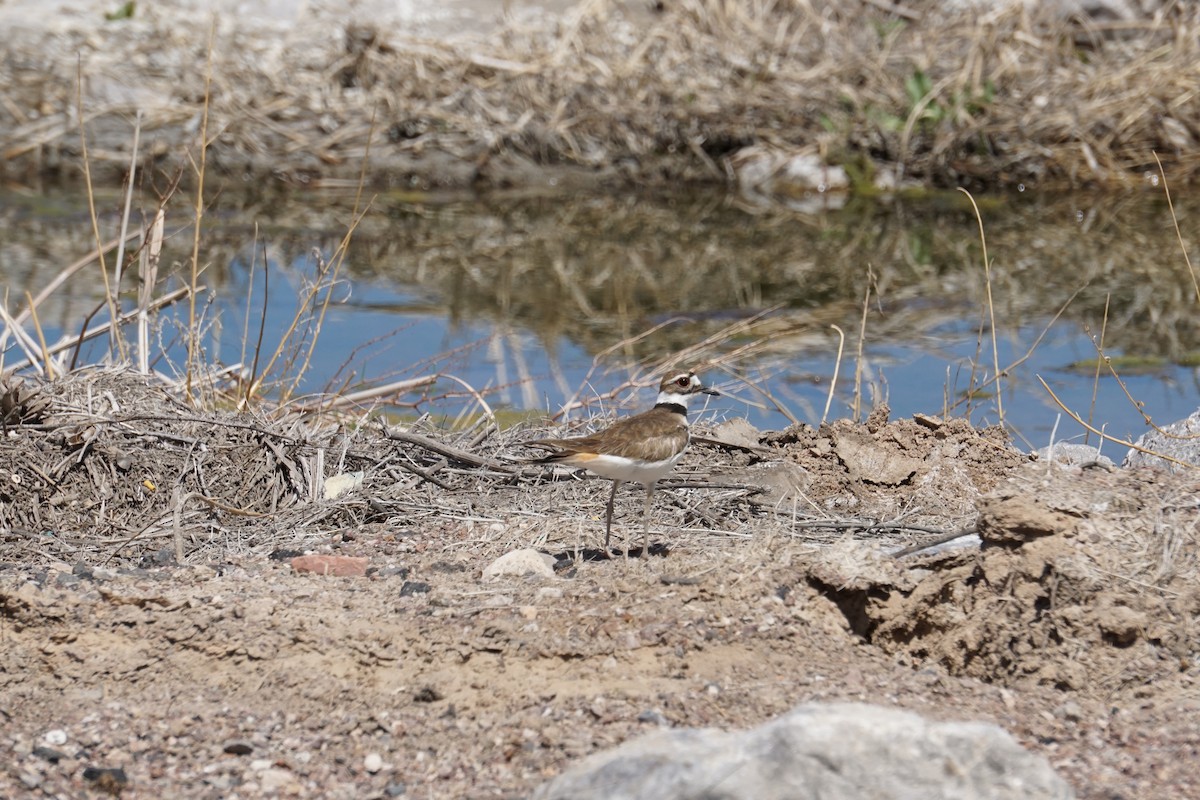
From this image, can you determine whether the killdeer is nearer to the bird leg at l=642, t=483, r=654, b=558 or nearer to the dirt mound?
the bird leg at l=642, t=483, r=654, b=558

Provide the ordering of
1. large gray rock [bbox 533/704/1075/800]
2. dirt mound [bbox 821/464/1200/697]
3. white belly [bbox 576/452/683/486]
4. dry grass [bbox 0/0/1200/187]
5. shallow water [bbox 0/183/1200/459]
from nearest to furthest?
large gray rock [bbox 533/704/1075/800], dirt mound [bbox 821/464/1200/697], white belly [bbox 576/452/683/486], shallow water [bbox 0/183/1200/459], dry grass [bbox 0/0/1200/187]

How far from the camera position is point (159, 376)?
5.87 meters

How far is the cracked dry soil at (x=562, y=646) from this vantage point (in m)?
3.48

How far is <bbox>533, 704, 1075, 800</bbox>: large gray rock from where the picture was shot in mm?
2771

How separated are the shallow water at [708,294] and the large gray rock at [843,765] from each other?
3347 millimetres

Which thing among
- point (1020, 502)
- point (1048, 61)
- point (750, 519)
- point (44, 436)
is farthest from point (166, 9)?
point (1020, 502)

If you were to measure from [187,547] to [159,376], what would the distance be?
51.2 inches

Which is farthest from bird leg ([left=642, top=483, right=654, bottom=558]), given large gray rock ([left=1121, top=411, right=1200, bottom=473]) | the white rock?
large gray rock ([left=1121, top=411, right=1200, bottom=473])

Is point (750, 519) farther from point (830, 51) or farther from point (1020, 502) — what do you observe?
point (830, 51)

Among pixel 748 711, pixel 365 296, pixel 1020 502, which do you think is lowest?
pixel 365 296

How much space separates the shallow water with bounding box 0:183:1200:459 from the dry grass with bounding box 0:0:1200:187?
51 cm

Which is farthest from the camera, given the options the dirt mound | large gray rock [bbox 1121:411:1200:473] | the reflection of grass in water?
the reflection of grass in water

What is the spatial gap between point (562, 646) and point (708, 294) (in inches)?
227

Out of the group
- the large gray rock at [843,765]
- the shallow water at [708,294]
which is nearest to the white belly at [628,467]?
the large gray rock at [843,765]
